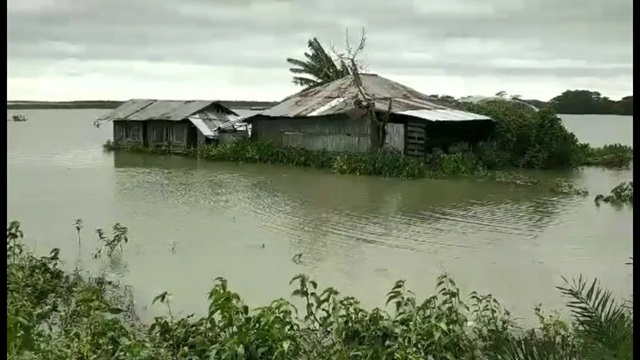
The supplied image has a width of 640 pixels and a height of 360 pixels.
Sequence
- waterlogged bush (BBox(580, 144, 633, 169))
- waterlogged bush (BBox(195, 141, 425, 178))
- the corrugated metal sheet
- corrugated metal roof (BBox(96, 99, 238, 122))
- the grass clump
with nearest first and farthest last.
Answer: the grass clump, waterlogged bush (BBox(195, 141, 425, 178)), waterlogged bush (BBox(580, 144, 633, 169)), the corrugated metal sheet, corrugated metal roof (BBox(96, 99, 238, 122))

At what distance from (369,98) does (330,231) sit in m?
11.4

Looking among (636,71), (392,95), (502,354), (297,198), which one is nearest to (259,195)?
(297,198)

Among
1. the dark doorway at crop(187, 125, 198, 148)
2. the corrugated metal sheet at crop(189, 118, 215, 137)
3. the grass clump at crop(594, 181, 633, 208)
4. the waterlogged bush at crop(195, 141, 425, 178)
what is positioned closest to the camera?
the grass clump at crop(594, 181, 633, 208)

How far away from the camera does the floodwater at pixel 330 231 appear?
8078mm

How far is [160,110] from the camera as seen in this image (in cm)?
2836

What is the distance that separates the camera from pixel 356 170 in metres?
19.3

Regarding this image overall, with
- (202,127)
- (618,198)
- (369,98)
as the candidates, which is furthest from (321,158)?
(618,198)

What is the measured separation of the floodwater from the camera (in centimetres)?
808

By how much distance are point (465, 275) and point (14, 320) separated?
18.0 ft

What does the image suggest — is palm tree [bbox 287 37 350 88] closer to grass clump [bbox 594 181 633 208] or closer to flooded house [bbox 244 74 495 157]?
flooded house [bbox 244 74 495 157]

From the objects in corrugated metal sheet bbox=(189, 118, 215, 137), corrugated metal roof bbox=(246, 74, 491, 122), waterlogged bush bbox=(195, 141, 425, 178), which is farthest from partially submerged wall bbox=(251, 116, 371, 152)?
corrugated metal sheet bbox=(189, 118, 215, 137)

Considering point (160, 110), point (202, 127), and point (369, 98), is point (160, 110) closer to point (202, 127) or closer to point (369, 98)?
point (202, 127)

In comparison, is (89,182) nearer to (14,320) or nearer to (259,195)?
(259,195)

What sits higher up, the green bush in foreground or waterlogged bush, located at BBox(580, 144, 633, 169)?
waterlogged bush, located at BBox(580, 144, 633, 169)
